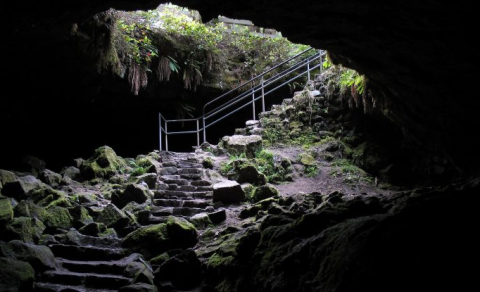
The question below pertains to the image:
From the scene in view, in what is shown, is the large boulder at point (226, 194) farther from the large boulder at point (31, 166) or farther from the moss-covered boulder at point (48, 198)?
the large boulder at point (31, 166)

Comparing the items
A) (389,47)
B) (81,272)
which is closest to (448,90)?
(389,47)

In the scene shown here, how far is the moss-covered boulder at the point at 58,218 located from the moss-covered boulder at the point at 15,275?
1.43m

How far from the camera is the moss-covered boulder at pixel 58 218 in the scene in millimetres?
5199

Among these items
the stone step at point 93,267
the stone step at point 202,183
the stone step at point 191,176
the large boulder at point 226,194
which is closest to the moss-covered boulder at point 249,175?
the stone step at point 202,183

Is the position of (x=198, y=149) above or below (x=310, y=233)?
above

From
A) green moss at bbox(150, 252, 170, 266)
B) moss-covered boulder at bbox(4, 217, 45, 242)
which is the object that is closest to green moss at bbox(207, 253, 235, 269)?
green moss at bbox(150, 252, 170, 266)

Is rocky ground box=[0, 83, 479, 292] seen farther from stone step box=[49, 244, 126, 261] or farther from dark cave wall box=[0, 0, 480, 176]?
dark cave wall box=[0, 0, 480, 176]

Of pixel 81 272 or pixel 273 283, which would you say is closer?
pixel 273 283

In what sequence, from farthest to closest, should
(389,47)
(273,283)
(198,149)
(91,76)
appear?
(198,149) → (91,76) → (389,47) → (273,283)

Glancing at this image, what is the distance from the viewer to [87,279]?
4238 millimetres

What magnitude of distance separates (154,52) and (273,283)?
825cm

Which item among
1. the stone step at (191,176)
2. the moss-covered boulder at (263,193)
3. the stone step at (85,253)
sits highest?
the stone step at (191,176)

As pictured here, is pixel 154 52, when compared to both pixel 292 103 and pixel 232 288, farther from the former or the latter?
pixel 232 288

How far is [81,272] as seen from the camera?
4.42 metres
